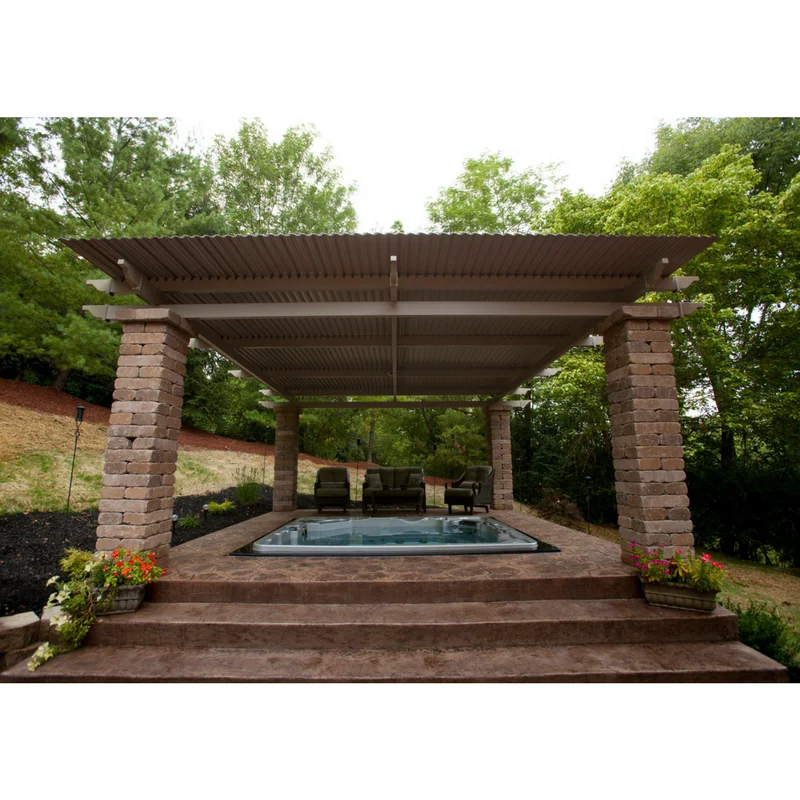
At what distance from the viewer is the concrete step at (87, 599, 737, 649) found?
3168mm

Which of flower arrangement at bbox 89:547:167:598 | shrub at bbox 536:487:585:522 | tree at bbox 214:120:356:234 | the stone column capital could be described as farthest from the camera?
tree at bbox 214:120:356:234

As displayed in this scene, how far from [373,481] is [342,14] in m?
7.06

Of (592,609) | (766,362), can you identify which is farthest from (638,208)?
(592,609)

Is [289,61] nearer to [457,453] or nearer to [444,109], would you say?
[444,109]

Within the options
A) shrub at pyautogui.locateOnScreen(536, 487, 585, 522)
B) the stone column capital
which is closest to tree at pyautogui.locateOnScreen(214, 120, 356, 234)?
shrub at pyautogui.locateOnScreen(536, 487, 585, 522)

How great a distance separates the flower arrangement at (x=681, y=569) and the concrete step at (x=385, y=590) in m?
0.23

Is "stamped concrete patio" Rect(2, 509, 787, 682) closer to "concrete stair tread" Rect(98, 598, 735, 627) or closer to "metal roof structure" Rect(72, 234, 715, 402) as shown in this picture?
"concrete stair tread" Rect(98, 598, 735, 627)

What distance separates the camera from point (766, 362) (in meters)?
8.67

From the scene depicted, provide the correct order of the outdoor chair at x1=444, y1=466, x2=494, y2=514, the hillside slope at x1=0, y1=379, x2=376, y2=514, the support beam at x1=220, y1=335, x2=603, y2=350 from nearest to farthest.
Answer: the support beam at x1=220, y1=335, x2=603, y2=350 < the hillside slope at x1=0, y1=379, x2=376, y2=514 < the outdoor chair at x1=444, y1=466, x2=494, y2=514

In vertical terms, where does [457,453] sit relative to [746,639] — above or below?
above

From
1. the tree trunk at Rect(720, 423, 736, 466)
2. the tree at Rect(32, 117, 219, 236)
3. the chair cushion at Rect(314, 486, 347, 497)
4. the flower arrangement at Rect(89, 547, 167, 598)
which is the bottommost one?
the flower arrangement at Rect(89, 547, 167, 598)

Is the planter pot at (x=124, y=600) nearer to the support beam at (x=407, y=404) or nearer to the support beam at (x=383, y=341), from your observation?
the support beam at (x=383, y=341)

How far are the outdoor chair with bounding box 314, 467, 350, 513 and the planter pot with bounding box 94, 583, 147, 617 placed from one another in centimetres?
512
